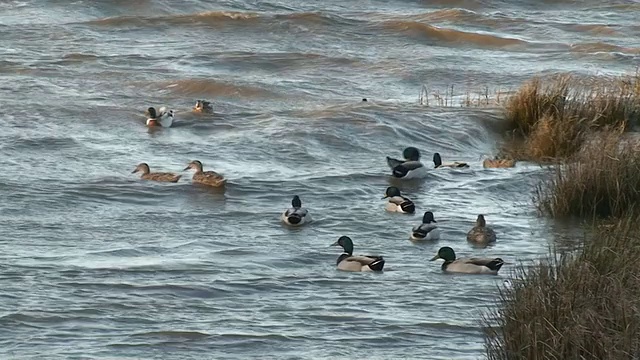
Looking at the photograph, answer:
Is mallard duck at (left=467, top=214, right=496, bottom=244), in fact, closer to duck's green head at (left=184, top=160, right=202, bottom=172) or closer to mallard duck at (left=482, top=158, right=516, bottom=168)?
mallard duck at (left=482, top=158, right=516, bottom=168)

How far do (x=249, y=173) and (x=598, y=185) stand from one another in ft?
12.8

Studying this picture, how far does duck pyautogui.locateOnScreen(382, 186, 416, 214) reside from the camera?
1384 centimetres

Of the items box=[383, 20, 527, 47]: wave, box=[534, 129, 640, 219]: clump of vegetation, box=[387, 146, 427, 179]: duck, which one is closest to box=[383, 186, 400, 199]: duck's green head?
box=[387, 146, 427, 179]: duck

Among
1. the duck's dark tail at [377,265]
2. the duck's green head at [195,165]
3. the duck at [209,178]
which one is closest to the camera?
the duck's dark tail at [377,265]

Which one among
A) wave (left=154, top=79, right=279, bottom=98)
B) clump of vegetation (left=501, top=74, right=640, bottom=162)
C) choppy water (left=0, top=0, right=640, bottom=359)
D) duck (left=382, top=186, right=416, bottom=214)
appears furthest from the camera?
wave (left=154, top=79, right=279, bottom=98)

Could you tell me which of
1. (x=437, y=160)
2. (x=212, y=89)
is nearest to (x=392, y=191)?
(x=437, y=160)

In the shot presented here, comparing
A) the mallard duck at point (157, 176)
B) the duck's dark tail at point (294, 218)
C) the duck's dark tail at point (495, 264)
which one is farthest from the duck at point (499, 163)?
the duck's dark tail at point (495, 264)

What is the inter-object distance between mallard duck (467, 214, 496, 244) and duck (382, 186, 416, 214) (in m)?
1.08

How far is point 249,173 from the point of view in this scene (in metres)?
15.5

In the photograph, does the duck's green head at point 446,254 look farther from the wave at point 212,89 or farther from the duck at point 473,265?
the wave at point 212,89

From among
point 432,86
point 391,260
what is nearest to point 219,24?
point 432,86

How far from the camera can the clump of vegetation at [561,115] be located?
16.4m

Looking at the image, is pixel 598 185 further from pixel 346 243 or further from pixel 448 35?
pixel 448 35

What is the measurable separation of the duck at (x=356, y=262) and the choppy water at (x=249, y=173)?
0.27 ft
